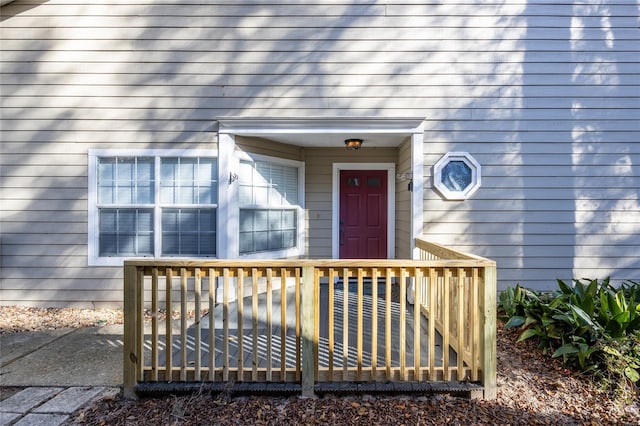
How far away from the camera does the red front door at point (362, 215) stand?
17.9ft

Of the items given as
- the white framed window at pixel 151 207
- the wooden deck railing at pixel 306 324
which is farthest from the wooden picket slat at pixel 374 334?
the white framed window at pixel 151 207

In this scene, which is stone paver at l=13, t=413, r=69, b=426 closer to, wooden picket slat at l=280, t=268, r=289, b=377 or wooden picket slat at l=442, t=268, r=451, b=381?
wooden picket slat at l=280, t=268, r=289, b=377

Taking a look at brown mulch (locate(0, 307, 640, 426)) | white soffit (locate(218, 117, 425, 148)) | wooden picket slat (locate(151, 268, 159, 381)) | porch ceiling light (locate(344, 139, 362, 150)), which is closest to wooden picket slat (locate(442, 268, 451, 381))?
brown mulch (locate(0, 307, 640, 426))

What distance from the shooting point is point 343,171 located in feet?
17.9

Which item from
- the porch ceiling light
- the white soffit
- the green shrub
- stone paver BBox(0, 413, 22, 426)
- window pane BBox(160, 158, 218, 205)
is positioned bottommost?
stone paver BBox(0, 413, 22, 426)

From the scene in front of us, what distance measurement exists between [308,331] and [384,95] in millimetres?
3035

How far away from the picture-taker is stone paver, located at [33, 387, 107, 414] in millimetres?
2242

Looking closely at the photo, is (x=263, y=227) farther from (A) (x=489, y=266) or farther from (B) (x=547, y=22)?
(B) (x=547, y=22)

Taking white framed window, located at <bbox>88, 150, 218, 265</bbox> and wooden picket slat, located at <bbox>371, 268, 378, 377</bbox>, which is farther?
white framed window, located at <bbox>88, 150, 218, 265</bbox>

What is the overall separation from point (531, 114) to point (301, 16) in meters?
3.04

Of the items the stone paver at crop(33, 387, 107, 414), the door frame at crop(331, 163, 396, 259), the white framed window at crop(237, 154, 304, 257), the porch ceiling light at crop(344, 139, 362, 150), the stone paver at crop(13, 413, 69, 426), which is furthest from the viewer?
the door frame at crop(331, 163, 396, 259)

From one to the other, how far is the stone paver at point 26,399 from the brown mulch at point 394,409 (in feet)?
1.30

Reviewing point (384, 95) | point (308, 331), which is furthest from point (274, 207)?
point (308, 331)

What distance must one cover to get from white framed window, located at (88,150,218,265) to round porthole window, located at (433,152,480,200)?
9.00 feet
